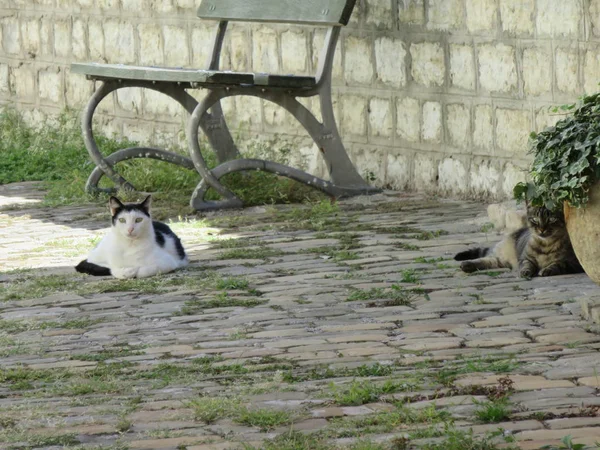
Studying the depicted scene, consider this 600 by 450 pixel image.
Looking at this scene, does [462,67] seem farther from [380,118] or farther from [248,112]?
[248,112]

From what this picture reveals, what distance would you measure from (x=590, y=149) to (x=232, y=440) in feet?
6.91

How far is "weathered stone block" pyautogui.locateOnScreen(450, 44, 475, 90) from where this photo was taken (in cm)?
822

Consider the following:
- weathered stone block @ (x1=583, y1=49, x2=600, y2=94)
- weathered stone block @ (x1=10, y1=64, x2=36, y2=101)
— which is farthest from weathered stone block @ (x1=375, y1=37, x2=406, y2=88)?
weathered stone block @ (x1=10, y1=64, x2=36, y2=101)

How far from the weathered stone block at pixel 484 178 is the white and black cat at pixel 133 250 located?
2.48 m

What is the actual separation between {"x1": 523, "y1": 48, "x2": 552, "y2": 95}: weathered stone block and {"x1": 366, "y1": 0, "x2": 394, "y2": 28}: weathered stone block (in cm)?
130

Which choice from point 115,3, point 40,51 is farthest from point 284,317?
point 40,51

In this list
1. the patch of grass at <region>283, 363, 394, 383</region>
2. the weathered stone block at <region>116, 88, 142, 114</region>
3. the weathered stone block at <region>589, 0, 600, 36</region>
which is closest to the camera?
the patch of grass at <region>283, 363, 394, 383</region>

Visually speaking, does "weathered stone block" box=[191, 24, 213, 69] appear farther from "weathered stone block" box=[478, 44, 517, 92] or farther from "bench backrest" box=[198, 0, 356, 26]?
"weathered stone block" box=[478, 44, 517, 92]

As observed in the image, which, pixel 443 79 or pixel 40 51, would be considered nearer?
pixel 443 79

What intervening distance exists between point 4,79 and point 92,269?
7.40 meters

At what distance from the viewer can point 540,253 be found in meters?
5.91

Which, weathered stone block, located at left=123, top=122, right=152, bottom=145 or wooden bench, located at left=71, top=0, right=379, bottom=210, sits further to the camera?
weathered stone block, located at left=123, top=122, right=152, bottom=145

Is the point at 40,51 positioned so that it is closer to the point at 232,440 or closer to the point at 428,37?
the point at 428,37

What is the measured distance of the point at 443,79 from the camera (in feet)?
27.7
